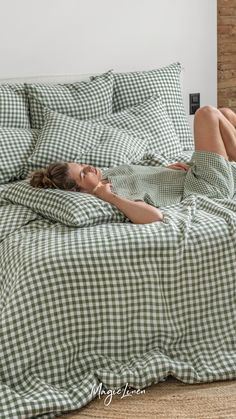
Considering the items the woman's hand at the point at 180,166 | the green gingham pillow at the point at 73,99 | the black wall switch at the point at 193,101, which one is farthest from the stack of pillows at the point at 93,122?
the black wall switch at the point at 193,101

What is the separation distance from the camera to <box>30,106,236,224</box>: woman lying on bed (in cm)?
236

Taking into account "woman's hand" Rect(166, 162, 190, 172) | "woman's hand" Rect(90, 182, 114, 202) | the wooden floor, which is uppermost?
"woman's hand" Rect(90, 182, 114, 202)

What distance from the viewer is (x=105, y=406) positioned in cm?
195

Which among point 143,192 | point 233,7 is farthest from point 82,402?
point 233,7

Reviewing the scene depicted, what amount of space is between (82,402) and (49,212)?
647 millimetres

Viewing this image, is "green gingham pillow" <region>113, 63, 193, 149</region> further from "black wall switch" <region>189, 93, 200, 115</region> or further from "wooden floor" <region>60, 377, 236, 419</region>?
"wooden floor" <region>60, 377, 236, 419</region>

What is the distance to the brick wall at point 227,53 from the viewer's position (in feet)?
13.3

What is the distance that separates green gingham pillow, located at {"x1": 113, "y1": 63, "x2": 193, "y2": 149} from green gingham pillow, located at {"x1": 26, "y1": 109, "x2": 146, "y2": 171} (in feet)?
1.15

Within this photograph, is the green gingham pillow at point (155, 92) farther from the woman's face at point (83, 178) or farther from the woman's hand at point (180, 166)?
the woman's face at point (83, 178)

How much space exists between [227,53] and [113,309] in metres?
2.48

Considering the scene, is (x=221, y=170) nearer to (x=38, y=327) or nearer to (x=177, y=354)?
(x=177, y=354)

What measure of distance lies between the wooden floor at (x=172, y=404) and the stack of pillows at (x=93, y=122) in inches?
47.4

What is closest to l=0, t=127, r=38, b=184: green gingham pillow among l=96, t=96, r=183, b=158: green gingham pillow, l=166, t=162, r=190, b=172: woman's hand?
l=96, t=96, r=183, b=158: green gingham pillow

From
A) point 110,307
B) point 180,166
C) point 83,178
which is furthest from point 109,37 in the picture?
point 110,307
